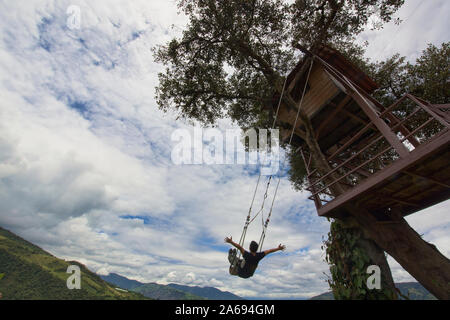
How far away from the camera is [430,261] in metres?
5.88

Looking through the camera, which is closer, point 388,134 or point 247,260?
point 388,134

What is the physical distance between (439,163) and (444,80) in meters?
9.17

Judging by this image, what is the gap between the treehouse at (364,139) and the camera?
5441mm

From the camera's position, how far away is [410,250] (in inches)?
244

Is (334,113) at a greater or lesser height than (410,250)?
greater

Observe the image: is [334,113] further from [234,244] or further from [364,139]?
[234,244]

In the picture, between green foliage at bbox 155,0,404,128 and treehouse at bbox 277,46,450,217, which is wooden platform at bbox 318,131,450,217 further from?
green foliage at bbox 155,0,404,128

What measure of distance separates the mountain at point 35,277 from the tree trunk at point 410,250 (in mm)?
65298

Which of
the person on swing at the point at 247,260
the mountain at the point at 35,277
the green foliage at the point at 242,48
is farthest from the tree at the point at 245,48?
the mountain at the point at 35,277

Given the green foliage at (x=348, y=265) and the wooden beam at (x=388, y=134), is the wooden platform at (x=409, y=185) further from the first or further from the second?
the green foliage at (x=348, y=265)

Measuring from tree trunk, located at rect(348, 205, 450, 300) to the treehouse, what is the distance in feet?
1.84

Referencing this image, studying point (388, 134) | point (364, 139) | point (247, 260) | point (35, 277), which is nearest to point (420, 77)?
point (364, 139)

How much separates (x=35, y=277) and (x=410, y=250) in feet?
341
